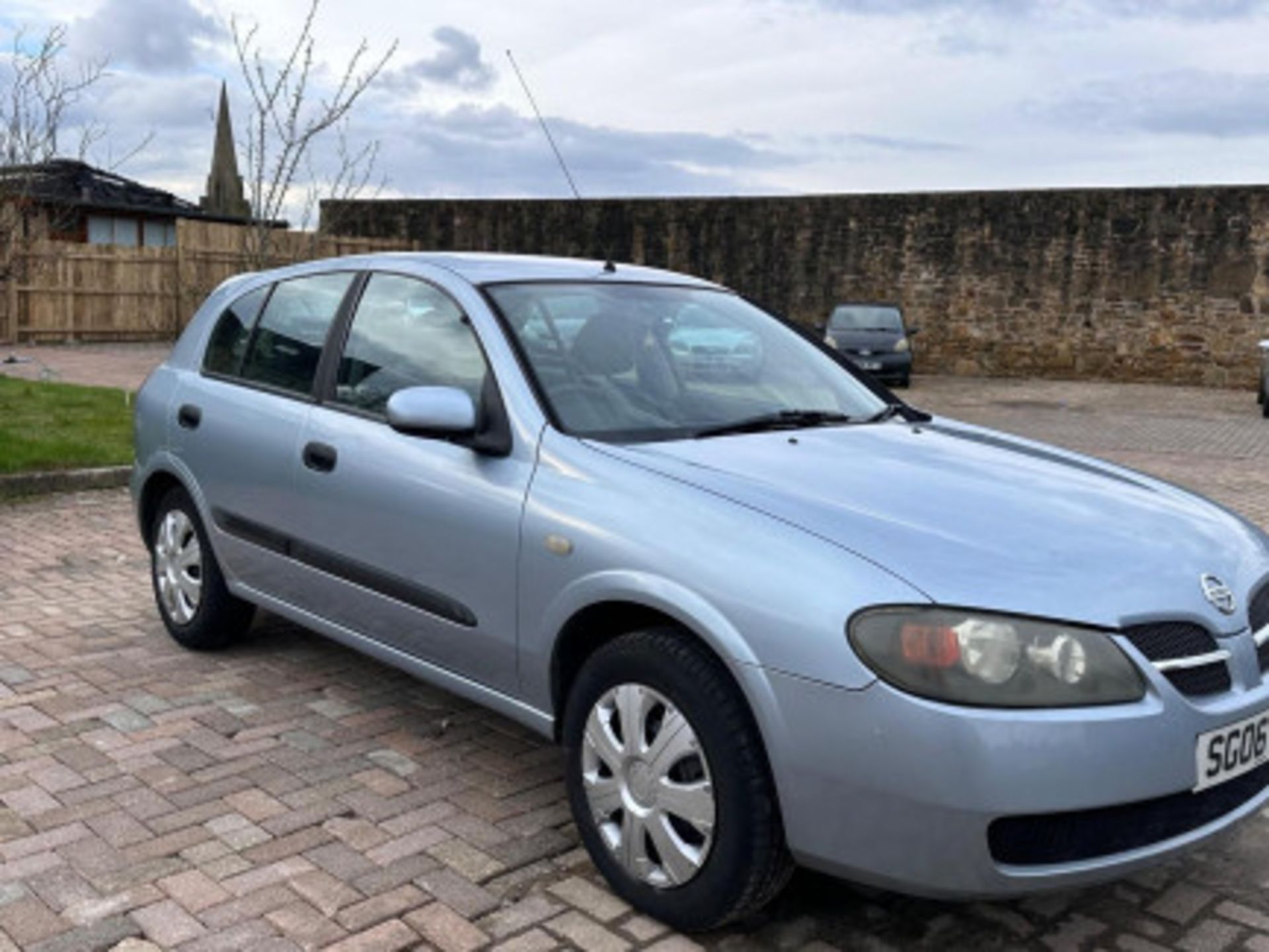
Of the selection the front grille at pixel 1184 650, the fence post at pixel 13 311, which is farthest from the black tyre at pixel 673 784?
the fence post at pixel 13 311

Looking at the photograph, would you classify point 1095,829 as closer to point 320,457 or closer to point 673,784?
point 673,784

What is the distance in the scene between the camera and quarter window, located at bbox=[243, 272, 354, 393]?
424 cm

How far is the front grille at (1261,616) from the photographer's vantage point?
9.22ft

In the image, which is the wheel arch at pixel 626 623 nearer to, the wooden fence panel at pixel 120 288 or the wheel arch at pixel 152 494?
the wheel arch at pixel 152 494

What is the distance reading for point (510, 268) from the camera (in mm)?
3996

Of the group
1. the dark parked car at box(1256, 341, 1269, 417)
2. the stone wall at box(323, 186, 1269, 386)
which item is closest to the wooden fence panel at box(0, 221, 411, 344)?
the stone wall at box(323, 186, 1269, 386)

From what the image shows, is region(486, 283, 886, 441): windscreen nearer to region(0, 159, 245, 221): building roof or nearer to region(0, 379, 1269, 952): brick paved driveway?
region(0, 379, 1269, 952): brick paved driveway

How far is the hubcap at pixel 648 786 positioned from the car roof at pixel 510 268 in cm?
153

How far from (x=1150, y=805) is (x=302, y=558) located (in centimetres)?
269

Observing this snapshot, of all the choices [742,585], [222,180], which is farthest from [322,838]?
[222,180]

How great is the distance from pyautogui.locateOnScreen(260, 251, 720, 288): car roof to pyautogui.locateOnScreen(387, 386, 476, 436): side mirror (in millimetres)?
576

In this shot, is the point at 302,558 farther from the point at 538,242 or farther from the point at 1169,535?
the point at 538,242

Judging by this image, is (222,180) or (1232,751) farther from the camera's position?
(222,180)

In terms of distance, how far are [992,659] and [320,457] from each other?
2.31 metres
